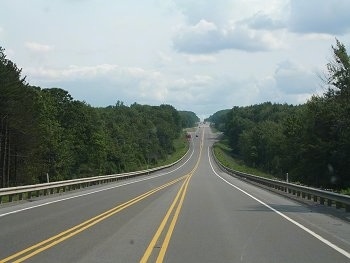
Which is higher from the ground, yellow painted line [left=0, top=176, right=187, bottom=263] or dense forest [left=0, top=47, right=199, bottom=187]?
dense forest [left=0, top=47, right=199, bottom=187]

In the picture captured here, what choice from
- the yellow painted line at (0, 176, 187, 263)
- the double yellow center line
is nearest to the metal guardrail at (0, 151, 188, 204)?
the double yellow center line

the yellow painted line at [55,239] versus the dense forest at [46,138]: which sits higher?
the dense forest at [46,138]

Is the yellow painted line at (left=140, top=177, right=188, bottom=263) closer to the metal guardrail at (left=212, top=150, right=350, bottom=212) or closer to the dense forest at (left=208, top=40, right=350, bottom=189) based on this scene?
the metal guardrail at (left=212, top=150, right=350, bottom=212)

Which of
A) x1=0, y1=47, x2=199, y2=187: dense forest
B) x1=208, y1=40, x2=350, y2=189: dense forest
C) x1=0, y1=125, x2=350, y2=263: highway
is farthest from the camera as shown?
x1=0, y1=47, x2=199, y2=187: dense forest

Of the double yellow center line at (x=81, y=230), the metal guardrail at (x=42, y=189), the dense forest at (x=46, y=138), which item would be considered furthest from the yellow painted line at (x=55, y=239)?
the dense forest at (x=46, y=138)

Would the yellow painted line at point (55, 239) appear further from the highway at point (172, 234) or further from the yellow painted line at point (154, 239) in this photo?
the yellow painted line at point (154, 239)

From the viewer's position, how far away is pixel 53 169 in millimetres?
80688

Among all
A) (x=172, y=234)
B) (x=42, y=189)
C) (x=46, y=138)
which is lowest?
(x=172, y=234)

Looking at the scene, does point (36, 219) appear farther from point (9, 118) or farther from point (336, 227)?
point (9, 118)

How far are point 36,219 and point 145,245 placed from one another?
6711 millimetres

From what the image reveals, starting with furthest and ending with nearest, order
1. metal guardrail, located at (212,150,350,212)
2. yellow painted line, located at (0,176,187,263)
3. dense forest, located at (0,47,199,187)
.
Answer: dense forest, located at (0,47,199,187) < metal guardrail, located at (212,150,350,212) < yellow painted line, located at (0,176,187,263)

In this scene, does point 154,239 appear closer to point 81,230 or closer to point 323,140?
point 81,230

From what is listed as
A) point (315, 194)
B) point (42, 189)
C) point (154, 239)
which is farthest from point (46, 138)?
point (154, 239)

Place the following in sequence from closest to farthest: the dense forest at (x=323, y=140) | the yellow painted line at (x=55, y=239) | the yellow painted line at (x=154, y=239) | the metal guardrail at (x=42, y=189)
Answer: the yellow painted line at (x=154, y=239), the yellow painted line at (x=55, y=239), the metal guardrail at (x=42, y=189), the dense forest at (x=323, y=140)
